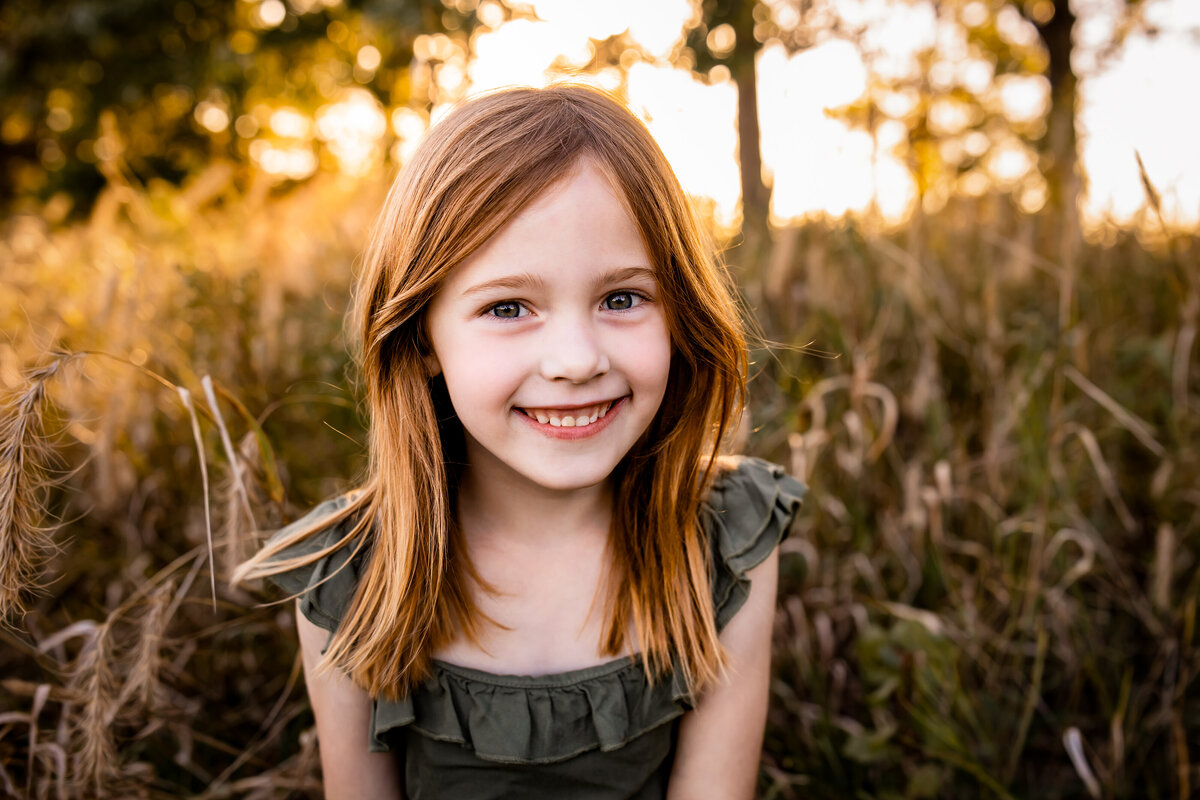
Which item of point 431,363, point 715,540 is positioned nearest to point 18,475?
point 431,363

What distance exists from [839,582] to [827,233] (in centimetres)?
125

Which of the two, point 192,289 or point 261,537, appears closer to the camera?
point 261,537

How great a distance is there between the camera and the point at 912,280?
7.27 ft

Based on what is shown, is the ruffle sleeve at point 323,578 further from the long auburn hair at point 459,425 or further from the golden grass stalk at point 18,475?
the golden grass stalk at point 18,475

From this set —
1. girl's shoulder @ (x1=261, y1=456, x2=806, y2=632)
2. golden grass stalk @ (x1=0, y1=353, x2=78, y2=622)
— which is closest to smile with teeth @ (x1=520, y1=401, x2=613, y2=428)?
girl's shoulder @ (x1=261, y1=456, x2=806, y2=632)

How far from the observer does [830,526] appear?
6.23ft

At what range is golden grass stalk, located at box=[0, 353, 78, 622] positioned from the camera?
3.29ft

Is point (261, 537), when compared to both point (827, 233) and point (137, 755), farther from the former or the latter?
point (827, 233)

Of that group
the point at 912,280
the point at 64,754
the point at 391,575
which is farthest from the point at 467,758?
the point at 912,280

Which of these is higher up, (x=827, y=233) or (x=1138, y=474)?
(x=827, y=233)

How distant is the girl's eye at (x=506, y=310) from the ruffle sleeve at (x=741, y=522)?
466 mm

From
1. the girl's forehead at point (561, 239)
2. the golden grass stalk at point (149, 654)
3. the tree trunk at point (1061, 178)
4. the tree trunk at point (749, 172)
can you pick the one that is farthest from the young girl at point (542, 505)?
the tree trunk at point (1061, 178)

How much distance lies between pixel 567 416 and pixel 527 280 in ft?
0.59

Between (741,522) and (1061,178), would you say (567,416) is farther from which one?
(1061,178)
